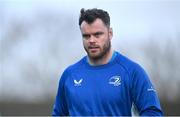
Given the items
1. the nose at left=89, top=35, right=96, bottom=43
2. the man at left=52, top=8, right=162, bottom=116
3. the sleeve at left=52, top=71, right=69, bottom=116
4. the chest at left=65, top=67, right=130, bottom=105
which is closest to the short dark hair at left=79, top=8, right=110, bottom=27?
the man at left=52, top=8, right=162, bottom=116

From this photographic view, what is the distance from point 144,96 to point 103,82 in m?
0.38

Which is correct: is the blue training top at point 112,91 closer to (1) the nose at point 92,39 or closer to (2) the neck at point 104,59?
(2) the neck at point 104,59

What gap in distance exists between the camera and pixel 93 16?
5188 mm

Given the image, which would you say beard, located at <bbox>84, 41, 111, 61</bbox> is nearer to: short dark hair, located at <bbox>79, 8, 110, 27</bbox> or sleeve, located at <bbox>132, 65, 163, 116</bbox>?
short dark hair, located at <bbox>79, 8, 110, 27</bbox>

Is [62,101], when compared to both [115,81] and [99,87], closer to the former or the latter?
[99,87]

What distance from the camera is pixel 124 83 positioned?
505 centimetres

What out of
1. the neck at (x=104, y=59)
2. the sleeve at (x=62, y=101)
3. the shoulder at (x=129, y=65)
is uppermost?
the neck at (x=104, y=59)

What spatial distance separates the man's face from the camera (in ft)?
16.7

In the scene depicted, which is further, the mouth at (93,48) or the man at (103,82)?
the mouth at (93,48)

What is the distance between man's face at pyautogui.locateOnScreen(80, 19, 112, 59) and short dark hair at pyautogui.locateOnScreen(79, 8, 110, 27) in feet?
0.12

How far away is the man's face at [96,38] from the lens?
5090mm

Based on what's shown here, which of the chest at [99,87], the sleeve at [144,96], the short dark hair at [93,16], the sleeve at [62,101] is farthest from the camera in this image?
the sleeve at [62,101]

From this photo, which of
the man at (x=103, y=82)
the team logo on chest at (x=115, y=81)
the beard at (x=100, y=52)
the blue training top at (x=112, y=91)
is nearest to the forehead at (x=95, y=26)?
the man at (x=103, y=82)

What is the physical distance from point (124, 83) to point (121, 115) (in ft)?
0.85
